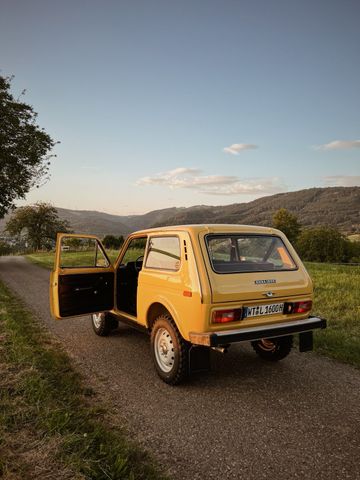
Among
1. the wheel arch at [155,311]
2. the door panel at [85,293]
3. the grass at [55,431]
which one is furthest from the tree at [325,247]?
the grass at [55,431]

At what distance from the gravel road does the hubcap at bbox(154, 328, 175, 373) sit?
210 mm

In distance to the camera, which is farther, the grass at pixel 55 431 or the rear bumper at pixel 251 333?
the rear bumper at pixel 251 333

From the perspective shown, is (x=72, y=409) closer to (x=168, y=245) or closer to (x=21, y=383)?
(x=21, y=383)

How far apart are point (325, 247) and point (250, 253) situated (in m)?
58.2

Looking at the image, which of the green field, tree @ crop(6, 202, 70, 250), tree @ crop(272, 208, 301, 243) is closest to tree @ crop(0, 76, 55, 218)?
the green field

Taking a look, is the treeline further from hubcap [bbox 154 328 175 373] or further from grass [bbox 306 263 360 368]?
hubcap [bbox 154 328 175 373]

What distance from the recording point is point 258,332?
3.77 metres

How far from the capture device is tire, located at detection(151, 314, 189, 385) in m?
3.91

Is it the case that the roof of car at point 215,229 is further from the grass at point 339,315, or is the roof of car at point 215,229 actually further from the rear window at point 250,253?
the grass at point 339,315

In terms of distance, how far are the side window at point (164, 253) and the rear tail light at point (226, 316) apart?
0.78 meters

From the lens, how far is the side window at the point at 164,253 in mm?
4219

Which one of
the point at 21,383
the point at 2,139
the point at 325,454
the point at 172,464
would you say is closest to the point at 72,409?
the point at 21,383

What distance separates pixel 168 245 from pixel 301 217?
146802mm

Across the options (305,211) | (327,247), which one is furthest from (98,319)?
(305,211)
